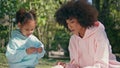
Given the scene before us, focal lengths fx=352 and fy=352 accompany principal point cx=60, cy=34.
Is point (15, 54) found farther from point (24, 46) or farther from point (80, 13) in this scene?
point (80, 13)

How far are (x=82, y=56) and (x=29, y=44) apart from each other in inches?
33.2

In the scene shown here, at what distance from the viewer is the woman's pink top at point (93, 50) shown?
10.6 feet

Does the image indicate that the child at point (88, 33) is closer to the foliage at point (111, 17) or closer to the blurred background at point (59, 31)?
the blurred background at point (59, 31)

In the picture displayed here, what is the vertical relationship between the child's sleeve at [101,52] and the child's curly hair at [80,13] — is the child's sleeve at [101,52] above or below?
below

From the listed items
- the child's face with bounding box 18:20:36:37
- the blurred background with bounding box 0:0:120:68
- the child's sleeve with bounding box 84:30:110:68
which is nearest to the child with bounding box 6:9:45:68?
the child's face with bounding box 18:20:36:37

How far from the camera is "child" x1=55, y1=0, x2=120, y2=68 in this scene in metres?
3.24

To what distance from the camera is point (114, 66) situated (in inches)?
132

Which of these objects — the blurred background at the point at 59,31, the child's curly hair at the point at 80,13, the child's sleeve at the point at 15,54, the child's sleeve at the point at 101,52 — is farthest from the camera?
the blurred background at the point at 59,31

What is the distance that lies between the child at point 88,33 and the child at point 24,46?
593mm

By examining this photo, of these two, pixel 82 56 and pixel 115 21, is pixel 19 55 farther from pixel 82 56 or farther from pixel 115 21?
pixel 115 21

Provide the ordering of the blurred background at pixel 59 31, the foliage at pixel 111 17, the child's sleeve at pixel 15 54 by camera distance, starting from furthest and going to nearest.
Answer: the foliage at pixel 111 17 → the blurred background at pixel 59 31 → the child's sleeve at pixel 15 54

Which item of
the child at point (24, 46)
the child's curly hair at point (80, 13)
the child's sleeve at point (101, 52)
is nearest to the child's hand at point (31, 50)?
the child at point (24, 46)

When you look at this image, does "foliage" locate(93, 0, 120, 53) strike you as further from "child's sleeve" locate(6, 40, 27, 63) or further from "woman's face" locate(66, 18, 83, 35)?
"woman's face" locate(66, 18, 83, 35)

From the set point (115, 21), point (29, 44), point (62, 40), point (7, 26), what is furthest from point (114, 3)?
point (29, 44)
